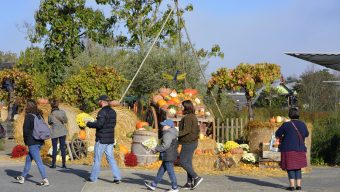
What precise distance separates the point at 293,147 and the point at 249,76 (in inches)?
276

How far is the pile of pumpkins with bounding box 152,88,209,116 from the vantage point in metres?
16.4

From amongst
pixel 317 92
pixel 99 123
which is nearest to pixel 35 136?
pixel 99 123

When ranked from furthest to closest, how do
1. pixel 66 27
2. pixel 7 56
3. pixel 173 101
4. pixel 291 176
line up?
pixel 7 56 → pixel 66 27 → pixel 173 101 → pixel 291 176

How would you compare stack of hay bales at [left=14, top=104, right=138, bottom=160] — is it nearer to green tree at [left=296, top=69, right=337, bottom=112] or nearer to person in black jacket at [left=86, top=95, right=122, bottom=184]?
person in black jacket at [left=86, top=95, right=122, bottom=184]

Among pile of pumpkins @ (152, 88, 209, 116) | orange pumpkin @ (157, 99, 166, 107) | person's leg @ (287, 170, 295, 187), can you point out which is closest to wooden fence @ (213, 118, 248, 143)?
pile of pumpkins @ (152, 88, 209, 116)

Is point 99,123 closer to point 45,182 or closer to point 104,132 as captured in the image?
point 104,132

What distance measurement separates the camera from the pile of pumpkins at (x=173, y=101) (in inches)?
647

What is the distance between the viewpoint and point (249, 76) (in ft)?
58.2

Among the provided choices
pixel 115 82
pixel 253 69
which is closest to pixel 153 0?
pixel 115 82

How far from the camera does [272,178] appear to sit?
13.1 metres

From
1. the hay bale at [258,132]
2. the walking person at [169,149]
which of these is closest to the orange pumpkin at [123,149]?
the hay bale at [258,132]

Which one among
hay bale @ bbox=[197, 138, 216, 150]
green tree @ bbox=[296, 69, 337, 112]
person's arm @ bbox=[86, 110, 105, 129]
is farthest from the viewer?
green tree @ bbox=[296, 69, 337, 112]

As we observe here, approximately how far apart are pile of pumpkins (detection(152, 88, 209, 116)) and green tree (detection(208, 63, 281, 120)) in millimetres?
1041

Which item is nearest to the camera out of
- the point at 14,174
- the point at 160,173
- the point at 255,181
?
the point at 160,173
